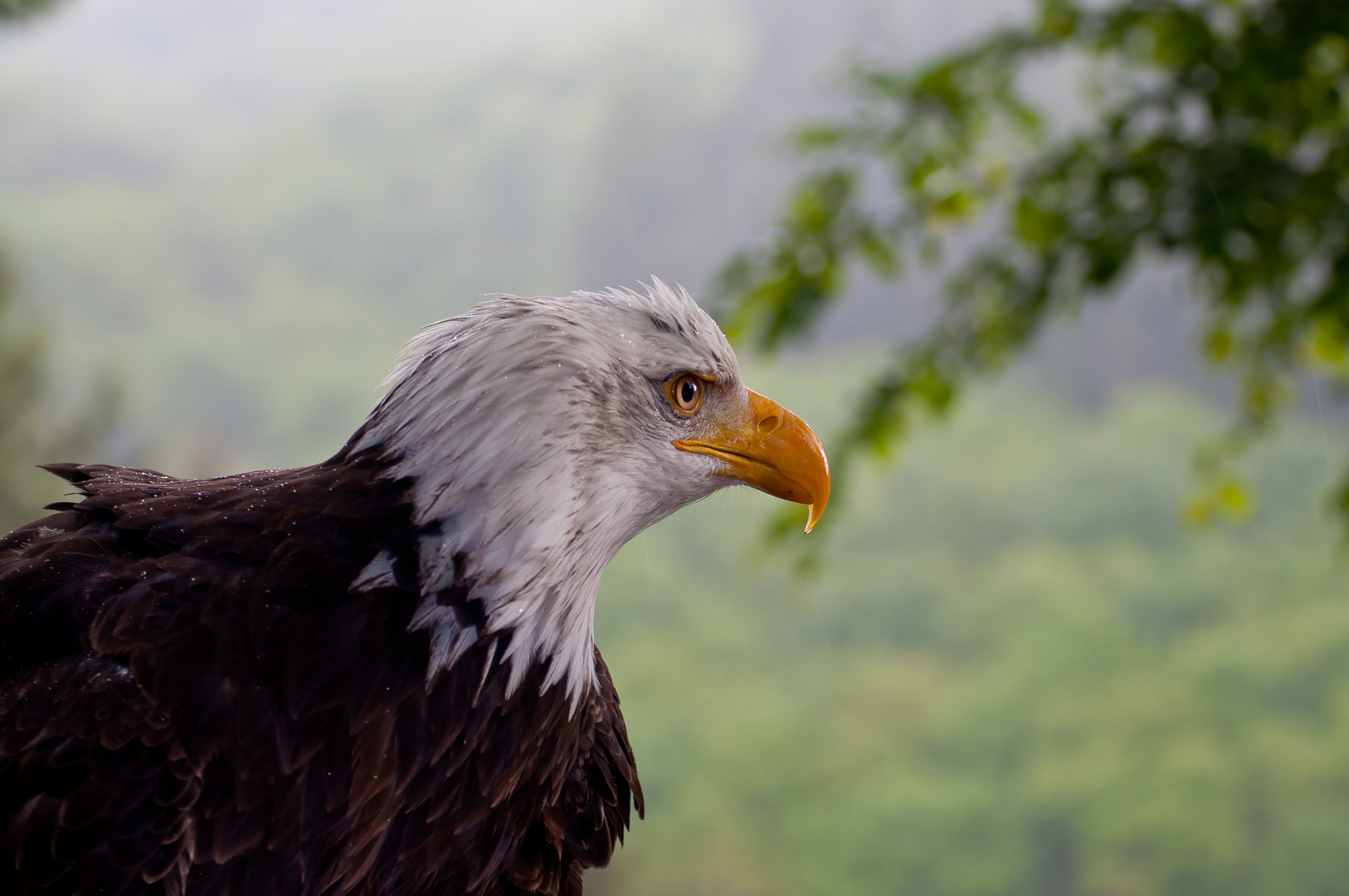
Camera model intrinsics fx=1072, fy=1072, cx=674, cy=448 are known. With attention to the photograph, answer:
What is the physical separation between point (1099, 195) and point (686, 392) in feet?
3.17

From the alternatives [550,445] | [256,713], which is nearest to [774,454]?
[550,445]

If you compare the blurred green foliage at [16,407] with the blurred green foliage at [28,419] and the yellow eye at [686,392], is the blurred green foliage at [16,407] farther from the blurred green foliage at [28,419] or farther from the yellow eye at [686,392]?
the yellow eye at [686,392]

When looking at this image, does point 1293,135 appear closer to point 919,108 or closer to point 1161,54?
point 1161,54

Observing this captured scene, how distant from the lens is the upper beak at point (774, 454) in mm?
1050

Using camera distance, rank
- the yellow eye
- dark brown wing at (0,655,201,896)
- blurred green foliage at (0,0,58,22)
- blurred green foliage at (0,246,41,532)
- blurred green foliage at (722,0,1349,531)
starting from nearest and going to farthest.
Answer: dark brown wing at (0,655,201,896)
the yellow eye
blurred green foliage at (722,0,1349,531)
blurred green foliage at (0,0,58,22)
blurred green foliage at (0,246,41,532)

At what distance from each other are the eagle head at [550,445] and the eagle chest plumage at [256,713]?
0.02 meters

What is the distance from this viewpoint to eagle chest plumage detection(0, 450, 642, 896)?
0.86m

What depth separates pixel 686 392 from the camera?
40.3 inches

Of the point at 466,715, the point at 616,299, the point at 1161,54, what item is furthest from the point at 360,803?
the point at 1161,54

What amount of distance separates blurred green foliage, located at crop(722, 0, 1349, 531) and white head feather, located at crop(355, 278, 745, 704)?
2.61ft

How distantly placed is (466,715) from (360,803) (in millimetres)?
111

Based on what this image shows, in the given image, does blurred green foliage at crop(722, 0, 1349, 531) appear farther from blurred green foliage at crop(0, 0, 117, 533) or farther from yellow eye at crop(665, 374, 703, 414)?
blurred green foliage at crop(0, 0, 117, 533)

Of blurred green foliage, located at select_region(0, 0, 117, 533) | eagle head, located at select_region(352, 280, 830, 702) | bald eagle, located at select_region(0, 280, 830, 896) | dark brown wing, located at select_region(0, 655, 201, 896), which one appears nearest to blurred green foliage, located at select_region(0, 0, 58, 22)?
blurred green foliage, located at select_region(0, 0, 117, 533)

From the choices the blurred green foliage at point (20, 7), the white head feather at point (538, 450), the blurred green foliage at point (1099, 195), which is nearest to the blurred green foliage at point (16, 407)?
the blurred green foliage at point (20, 7)
